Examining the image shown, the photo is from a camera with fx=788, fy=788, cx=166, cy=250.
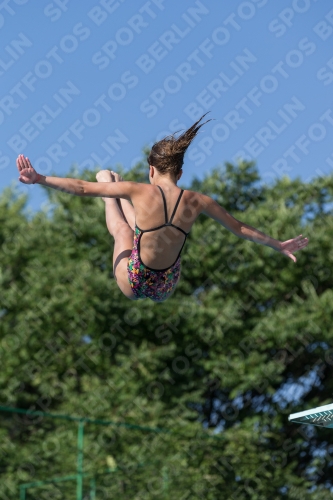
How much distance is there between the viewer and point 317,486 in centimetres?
1202

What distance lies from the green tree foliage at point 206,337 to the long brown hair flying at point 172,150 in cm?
655

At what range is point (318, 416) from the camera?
12.8 feet

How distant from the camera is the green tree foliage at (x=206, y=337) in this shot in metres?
11.3

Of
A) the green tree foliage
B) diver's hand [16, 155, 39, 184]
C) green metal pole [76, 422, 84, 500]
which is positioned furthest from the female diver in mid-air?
the green tree foliage

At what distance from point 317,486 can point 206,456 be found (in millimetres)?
2581

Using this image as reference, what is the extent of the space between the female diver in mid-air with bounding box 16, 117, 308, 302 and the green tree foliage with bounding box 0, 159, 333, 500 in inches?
233

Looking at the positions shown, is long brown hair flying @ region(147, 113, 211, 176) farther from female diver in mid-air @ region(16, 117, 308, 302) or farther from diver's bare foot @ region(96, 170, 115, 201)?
diver's bare foot @ region(96, 170, 115, 201)

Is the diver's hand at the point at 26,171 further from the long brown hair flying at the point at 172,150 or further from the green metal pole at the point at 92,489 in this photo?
the green metal pole at the point at 92,489

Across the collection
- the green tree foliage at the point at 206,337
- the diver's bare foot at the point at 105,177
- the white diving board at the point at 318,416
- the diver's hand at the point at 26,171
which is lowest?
the white diving board at the point at 318,416

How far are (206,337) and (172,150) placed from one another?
770 cm

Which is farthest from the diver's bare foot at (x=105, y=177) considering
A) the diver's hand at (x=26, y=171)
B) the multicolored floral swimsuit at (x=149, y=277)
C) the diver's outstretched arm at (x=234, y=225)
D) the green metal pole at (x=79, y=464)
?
the green metal pole at (x=79, y=464)

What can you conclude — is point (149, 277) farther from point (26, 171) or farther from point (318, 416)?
point (318, 416)

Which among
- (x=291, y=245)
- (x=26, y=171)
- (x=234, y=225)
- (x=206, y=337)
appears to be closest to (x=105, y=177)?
(x=234, y=225)

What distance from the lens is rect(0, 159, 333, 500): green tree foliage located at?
11344 millimetres
